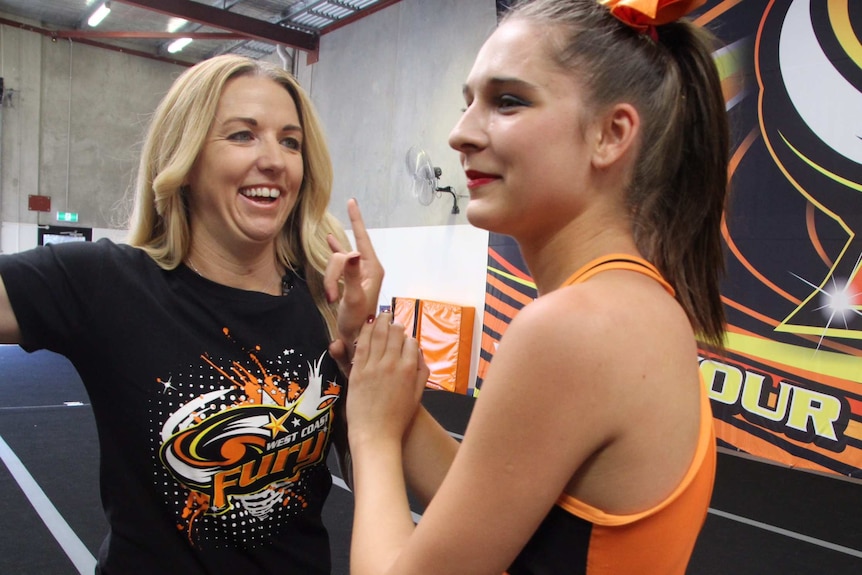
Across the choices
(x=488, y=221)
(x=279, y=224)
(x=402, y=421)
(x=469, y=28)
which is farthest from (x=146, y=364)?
(x=469, y=28)

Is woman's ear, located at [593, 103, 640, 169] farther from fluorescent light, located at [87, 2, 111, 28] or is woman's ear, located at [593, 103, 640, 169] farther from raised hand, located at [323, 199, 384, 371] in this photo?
fluorescent light, located at [87, 2, 111, 28]

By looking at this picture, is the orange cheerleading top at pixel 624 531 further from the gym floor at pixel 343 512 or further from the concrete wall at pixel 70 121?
the concrete wall at pixel 70 121

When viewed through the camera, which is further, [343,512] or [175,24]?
[175,24]

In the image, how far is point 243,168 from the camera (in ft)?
4.40

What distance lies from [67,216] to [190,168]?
12.6 meters

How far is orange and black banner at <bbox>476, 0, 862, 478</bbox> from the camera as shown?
4.29 meters

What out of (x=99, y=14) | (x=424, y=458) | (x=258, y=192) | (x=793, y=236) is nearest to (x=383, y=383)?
(x=424, y=458)

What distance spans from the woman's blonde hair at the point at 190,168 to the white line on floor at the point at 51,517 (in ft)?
5.24

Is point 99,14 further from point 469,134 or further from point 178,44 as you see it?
point 469,134

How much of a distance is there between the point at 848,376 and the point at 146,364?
4511 millimetres

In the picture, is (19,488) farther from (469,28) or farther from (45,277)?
(469,28)

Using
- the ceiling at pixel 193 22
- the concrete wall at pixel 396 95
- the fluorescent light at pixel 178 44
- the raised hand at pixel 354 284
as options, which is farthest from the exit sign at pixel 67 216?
the raised hand at pixel 354 284

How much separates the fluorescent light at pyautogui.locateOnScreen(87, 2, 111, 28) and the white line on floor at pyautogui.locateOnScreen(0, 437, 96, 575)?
897 centimetres

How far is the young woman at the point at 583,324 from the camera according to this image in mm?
695
